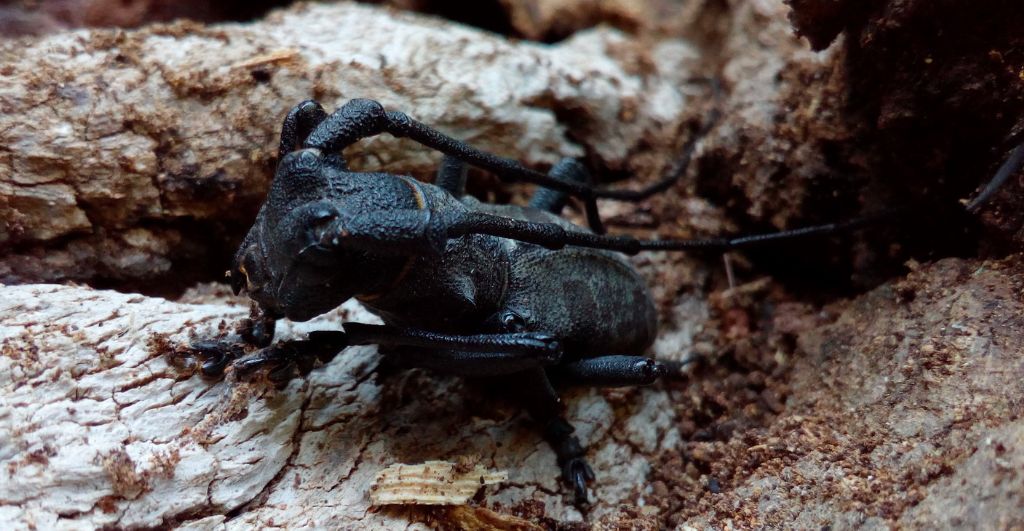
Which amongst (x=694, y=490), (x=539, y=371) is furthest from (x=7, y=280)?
(x=694, y=490)

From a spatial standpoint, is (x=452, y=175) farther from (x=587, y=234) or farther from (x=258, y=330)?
(x=258, y=330)

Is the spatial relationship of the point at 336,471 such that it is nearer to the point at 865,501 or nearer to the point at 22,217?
the point at 22,217

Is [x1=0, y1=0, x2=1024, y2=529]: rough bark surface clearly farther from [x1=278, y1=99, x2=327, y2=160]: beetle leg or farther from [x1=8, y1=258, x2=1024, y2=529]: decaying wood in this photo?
[x1=278, y1=99, x2=327, y2=160]: beetle leg

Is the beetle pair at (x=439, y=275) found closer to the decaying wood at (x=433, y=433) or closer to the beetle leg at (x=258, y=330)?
the beetle leg at (x=258, y=330)

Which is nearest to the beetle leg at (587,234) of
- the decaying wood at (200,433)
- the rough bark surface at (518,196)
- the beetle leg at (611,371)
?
the rough bark surface at (518,196)

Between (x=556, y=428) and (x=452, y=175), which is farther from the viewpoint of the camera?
(x=452, y=175)

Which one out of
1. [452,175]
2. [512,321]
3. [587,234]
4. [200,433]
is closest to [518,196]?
[452,175]
